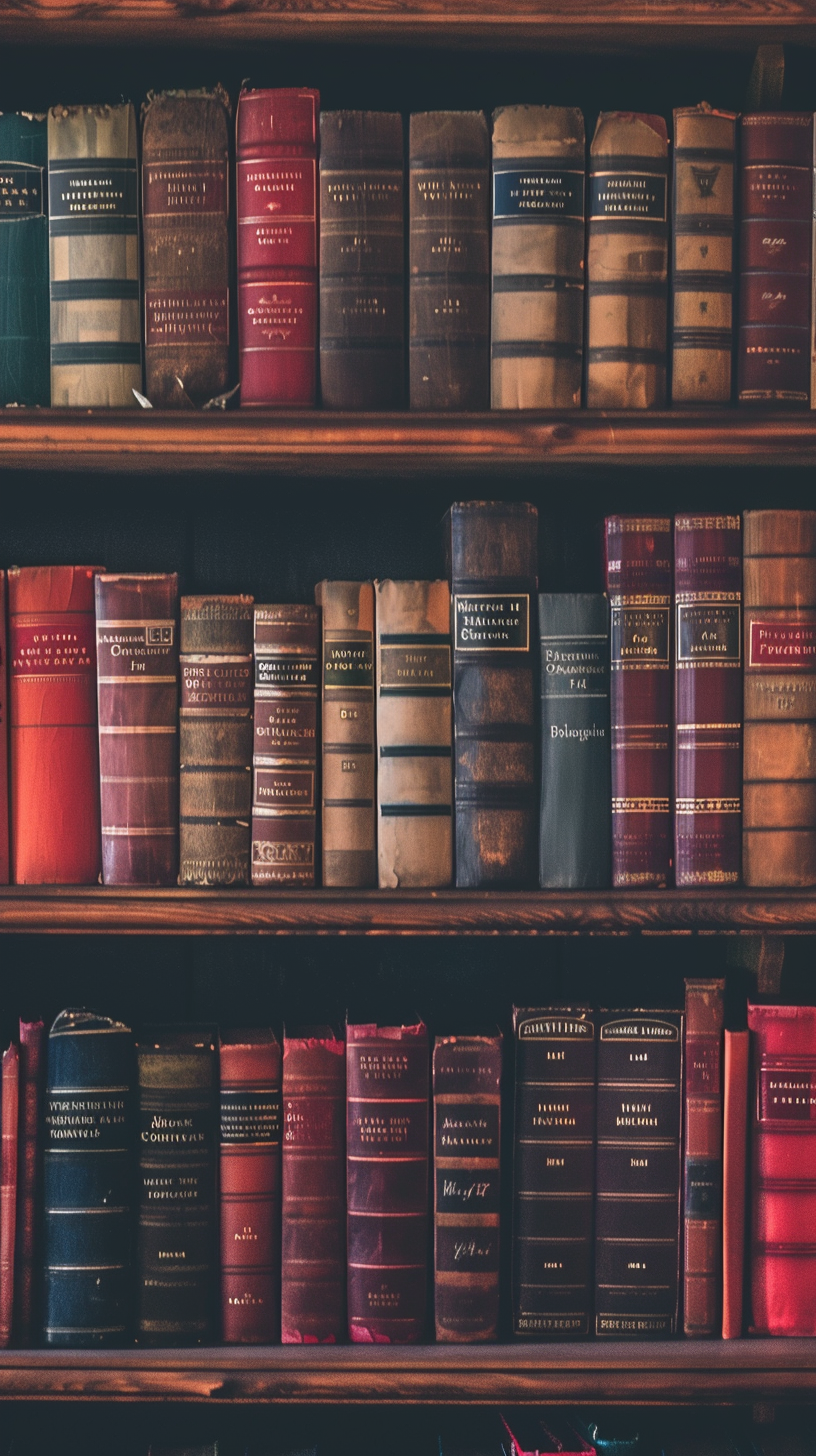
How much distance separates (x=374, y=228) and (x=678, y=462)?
32 cm

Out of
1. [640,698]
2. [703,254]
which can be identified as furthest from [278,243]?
[640,698]

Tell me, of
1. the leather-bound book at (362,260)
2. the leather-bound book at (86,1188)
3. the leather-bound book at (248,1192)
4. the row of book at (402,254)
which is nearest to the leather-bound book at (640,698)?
the row of book at (402,254)

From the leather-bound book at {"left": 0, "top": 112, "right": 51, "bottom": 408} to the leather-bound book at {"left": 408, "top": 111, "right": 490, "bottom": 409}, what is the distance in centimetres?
30

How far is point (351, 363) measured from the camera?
92 centimetres

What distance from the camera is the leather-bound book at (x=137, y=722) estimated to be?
3.09 feet

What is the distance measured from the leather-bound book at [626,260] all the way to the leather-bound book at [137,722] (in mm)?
403

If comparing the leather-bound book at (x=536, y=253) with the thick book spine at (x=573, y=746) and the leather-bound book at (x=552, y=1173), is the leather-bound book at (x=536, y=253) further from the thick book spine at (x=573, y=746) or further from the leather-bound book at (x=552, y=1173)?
the leather-bound book at (x=552, y=1173)

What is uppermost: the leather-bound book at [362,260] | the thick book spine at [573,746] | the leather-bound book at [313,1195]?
the leather-bound book at [362,260]

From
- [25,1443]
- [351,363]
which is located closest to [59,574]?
[351,363]

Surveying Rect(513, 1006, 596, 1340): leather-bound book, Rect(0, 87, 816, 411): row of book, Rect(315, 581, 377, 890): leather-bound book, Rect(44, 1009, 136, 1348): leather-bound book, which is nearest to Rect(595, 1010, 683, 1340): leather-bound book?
Rect(513, 1006, 596, 1340): leather-bound book

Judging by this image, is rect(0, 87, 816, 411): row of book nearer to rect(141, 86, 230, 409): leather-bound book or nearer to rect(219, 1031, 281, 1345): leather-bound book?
rect(141, 86, 230, 409): leather-bound book

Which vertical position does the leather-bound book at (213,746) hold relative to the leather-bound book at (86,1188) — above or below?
above

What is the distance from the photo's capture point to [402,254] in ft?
3.04

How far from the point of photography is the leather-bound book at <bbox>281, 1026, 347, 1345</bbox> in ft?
3.09
